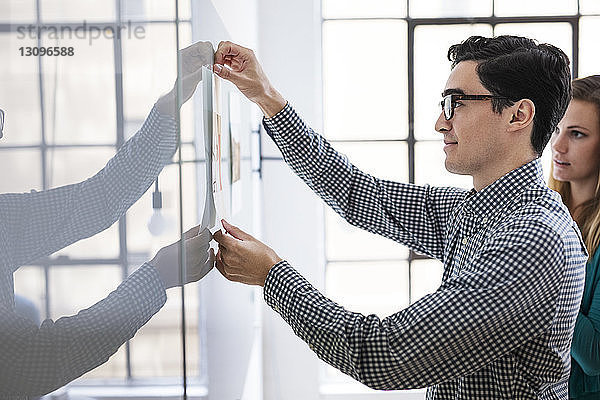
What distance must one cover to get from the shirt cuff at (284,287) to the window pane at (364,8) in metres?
2.52

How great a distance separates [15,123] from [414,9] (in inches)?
132

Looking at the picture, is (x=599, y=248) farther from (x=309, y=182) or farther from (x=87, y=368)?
(x=87, y=368)

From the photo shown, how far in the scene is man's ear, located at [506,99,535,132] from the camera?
1346mm


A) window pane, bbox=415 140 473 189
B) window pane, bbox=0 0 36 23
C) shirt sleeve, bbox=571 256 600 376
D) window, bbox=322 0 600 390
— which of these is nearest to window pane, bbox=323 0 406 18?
window, bbox=322 0 600 390

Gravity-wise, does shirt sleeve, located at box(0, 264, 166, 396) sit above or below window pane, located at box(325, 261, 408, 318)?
above

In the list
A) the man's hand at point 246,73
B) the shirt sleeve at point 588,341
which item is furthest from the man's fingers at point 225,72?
the shirt sleeve at point 588,341

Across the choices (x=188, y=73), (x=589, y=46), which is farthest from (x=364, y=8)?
(x=188, y=73)

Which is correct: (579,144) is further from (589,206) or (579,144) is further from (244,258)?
(244,258)

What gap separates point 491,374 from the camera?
4.28 ft

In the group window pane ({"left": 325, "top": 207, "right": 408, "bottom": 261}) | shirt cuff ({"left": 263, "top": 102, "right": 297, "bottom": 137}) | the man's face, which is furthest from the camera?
window pane ({"left": 325, "top": 207, "right": 408, "bottom": 261})

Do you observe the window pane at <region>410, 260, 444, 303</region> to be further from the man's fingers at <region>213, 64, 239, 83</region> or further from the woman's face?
the man's fingers at <region>213, 64, 239, 83</region>

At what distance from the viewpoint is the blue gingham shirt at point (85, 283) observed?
0.38 meters

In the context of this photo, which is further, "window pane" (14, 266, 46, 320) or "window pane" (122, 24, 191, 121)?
"window pane" (122, 24, 191, 121)

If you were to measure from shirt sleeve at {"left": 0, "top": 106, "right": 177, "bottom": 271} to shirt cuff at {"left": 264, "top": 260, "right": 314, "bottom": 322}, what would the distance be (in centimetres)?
55
